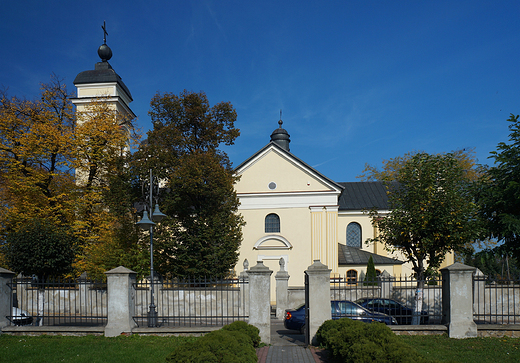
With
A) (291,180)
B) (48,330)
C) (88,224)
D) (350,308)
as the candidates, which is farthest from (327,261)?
(48,330)

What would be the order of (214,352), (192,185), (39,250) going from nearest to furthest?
(214,352) < (39,250) < (192,185)

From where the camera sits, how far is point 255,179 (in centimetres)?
2791

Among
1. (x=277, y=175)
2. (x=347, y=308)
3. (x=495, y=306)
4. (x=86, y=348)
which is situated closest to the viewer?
(x=86, y=348)

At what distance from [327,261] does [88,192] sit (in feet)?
53.3

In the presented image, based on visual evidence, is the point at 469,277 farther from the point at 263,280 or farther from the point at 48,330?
the point at 48,330

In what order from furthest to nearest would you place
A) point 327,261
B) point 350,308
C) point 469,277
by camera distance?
1. point 327,261
2. point 350,308
3. point 469,277

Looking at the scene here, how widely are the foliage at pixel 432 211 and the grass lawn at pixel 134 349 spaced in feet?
12.3

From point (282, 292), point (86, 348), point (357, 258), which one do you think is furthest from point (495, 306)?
point (86, 348)

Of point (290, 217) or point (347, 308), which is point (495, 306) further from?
point (290, 217)

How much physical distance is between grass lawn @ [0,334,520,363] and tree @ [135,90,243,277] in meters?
10.6

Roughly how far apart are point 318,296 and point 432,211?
5478 millimetres

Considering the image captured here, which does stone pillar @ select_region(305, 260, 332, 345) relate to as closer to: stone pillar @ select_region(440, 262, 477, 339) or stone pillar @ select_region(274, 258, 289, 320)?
stone pillar @ select_region(440, 262, 477, 339)

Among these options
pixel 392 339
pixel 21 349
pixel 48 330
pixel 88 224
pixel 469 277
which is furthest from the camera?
pixel 88 224

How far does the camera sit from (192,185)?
20797 mm
